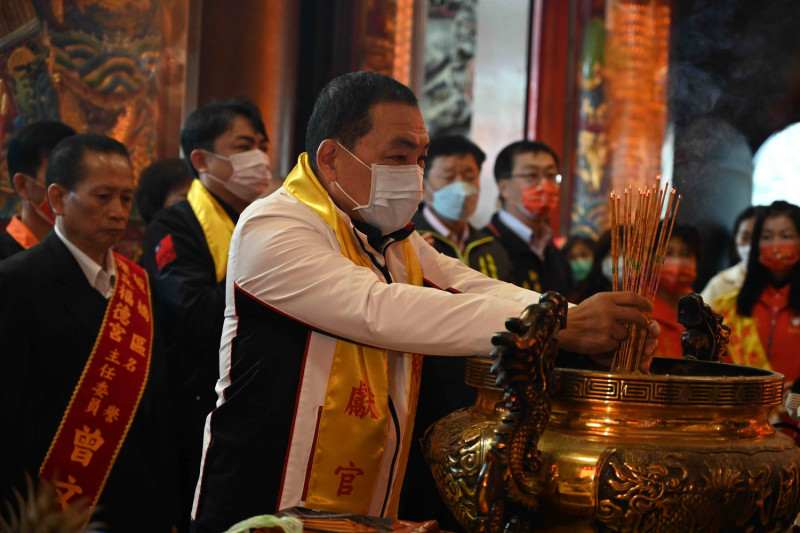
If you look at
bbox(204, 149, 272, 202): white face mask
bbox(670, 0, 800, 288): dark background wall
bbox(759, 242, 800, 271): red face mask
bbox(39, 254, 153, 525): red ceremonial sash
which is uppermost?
bbox(670, 0, 800, 288): dark background wall

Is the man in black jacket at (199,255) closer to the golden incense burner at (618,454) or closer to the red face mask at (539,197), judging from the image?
the red face mask at (539,197)

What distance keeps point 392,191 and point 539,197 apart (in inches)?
82.0

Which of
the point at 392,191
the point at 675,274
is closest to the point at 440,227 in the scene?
the point at 675,274

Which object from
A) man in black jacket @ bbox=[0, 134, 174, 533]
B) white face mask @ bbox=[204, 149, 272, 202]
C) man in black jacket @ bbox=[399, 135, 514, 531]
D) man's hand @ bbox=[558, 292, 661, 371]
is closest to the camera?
man's hand @ bbox=[558, 292, 661, 371]

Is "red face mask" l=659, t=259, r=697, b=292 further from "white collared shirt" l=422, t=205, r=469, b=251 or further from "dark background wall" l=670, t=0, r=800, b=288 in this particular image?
"dark background wall" l=670, t=0, r=800, b=288

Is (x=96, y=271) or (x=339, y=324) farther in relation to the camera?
(x=96, y=271)

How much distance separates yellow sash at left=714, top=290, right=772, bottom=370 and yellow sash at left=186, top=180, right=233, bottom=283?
5.46 feet

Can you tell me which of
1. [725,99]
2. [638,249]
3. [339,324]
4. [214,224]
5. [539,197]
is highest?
[725,99]

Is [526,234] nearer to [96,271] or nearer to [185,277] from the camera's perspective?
[185,277]

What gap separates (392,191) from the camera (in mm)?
1499

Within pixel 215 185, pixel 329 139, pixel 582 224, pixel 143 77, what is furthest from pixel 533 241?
pixel 582 224

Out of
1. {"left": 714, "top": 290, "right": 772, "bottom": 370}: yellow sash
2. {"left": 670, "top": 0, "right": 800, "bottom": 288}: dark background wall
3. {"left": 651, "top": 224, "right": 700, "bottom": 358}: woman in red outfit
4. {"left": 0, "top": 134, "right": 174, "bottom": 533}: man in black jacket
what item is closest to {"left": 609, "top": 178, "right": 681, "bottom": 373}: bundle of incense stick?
{"left": 0, "top": 134, "right": 174, "bottom": 533}: man in black jacket

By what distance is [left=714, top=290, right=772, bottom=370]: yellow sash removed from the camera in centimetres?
314

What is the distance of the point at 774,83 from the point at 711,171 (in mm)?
622
